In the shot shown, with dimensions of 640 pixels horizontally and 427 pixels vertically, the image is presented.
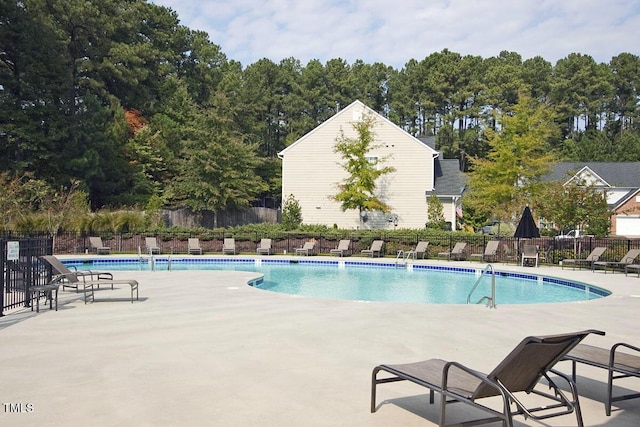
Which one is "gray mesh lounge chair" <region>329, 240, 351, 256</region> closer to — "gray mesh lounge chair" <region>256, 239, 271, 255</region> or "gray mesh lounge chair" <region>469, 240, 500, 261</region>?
"gray mesh lounge chair" <region>256, 239, 271, 255</region>

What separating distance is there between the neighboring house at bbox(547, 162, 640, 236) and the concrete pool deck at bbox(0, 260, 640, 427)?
30647 mm

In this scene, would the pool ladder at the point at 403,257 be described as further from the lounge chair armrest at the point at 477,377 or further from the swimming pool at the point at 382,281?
the lounge chair armrest at the point at 477,377

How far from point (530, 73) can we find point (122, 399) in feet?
220

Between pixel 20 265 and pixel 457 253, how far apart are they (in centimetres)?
1753

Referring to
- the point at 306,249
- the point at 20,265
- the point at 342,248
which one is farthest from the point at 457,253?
the point at 20,265

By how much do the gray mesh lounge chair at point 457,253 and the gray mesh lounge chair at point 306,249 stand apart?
590 centimetres

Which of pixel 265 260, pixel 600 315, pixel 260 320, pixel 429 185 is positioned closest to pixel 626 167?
pixel 429 185

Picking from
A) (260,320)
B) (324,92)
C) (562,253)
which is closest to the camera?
(260,320)

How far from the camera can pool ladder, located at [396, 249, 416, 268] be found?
2320 centimetres

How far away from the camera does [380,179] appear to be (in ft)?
119

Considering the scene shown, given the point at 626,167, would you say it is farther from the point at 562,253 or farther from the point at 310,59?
the point at 310,59

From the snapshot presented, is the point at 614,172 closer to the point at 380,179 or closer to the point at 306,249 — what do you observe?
the point at 380,179

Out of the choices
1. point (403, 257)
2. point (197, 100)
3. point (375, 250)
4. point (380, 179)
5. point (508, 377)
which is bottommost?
point (403, 257)

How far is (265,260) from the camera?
2470cm
